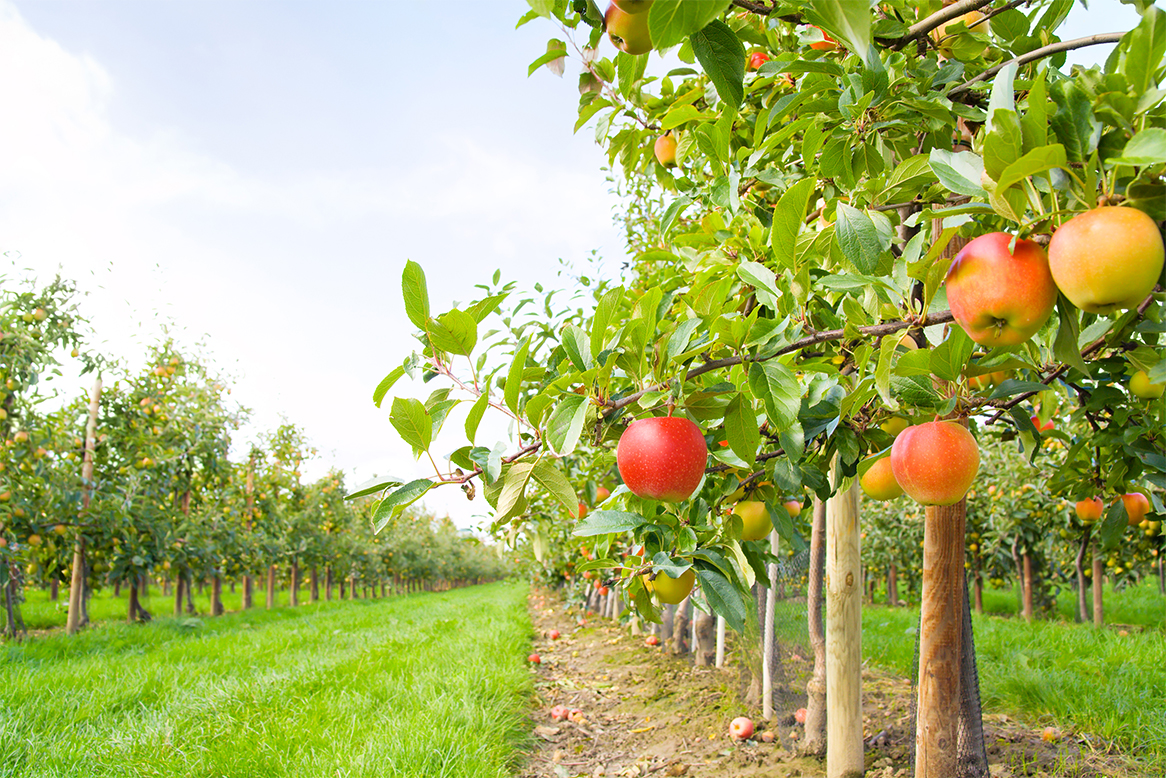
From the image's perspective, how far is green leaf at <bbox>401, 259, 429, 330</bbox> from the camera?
96 cm

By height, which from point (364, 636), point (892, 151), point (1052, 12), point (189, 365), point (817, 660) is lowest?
point (364, 636)

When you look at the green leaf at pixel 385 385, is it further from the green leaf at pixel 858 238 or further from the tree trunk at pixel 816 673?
the tree trunk at pixel 816 673

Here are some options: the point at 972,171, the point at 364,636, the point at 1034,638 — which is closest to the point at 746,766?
the point at 972,171

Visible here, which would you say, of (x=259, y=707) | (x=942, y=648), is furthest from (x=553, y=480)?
(x=259, y=707)

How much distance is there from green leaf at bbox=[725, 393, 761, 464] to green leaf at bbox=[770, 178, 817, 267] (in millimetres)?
246

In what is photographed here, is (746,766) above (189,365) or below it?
below

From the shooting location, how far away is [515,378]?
1007 mm

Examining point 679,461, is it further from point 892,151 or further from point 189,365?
point 189,365

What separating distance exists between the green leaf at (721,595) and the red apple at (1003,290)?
0.59 metres

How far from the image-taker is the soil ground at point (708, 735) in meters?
2.54

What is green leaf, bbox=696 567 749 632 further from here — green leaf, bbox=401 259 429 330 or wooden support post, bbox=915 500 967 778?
wooden support post, bbox=915 500 967 778

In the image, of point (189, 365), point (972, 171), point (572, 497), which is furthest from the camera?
point (189, 365)

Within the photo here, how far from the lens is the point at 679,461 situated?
1.03 meters

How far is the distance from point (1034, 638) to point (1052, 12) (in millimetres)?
5418
